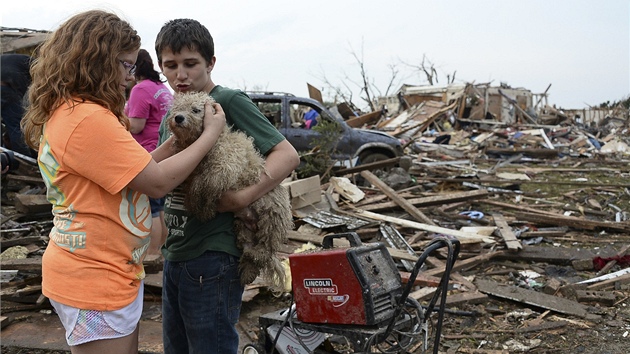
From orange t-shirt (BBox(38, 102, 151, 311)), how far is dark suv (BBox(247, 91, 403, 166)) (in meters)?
9.00

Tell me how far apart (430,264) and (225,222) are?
4.85m

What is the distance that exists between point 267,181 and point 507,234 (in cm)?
608

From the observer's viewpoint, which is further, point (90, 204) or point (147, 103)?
point (147, 103)

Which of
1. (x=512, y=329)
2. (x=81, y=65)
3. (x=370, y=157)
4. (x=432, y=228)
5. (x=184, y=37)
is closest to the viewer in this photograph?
(x=81, y=65)

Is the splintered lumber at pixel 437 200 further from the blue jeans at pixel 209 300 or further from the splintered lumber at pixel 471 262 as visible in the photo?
the blue jeans at pixel 209 300

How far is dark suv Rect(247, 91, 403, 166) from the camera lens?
1146 cm

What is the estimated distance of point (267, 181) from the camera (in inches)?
94.6

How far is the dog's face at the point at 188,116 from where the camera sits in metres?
2.35

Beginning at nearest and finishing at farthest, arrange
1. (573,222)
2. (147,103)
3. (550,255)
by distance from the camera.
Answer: (147,103)
(550,255)
(573,222)

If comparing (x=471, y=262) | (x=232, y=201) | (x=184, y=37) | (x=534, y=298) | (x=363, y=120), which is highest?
(x=184, y=37)

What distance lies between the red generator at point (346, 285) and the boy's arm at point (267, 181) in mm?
417

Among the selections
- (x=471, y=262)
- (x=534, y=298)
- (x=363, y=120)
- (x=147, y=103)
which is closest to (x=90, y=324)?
(x=147, y=103)

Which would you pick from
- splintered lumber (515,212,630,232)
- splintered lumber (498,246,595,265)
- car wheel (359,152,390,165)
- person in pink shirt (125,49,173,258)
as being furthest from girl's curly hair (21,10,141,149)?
car wheel (359,152,390,165)

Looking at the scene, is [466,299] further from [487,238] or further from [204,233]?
[204,233]
